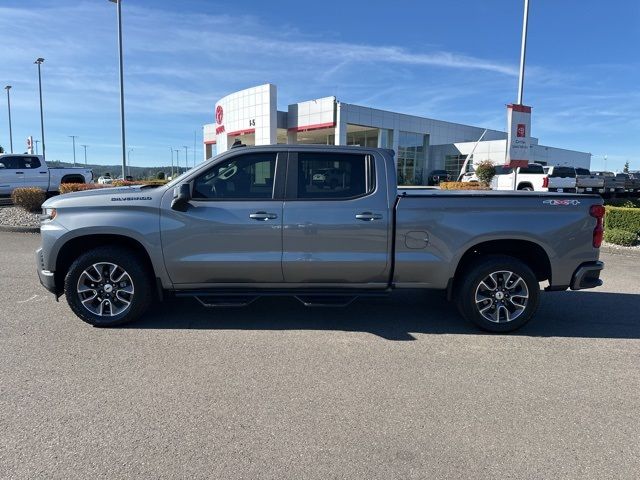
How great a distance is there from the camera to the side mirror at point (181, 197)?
4706mm

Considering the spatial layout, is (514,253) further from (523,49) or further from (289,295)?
(523,49)

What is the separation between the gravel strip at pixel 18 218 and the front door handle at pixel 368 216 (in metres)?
10.7

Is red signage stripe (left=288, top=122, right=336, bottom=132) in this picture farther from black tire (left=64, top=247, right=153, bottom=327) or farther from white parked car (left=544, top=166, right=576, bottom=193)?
black tire (left=64, top=247, right=153, bottom=327)

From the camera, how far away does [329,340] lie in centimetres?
472

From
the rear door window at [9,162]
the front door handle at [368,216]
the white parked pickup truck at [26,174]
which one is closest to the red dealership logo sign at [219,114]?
the white parked pickup truck at [26,174]

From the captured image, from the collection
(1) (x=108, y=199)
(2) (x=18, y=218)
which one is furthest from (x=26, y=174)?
(1) (x=108, y=199)

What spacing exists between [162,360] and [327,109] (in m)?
34.3

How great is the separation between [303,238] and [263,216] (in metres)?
0.47

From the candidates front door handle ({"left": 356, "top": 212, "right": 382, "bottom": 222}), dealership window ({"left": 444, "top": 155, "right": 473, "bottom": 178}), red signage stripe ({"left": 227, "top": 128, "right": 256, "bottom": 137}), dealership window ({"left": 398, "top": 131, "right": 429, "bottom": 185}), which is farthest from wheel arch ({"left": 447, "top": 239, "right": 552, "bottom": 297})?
dealership window ({"left": 444, "top": 155, "right": 473, "bottom": 178})

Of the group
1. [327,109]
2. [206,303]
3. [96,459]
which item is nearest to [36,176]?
[206,303]

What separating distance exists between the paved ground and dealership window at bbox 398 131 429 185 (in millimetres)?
38677

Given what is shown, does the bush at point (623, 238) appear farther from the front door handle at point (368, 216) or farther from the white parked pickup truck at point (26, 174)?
the white parked pickup truck at point (26, 174)

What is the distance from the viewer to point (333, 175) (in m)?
4.99

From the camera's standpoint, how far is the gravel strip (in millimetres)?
12641
